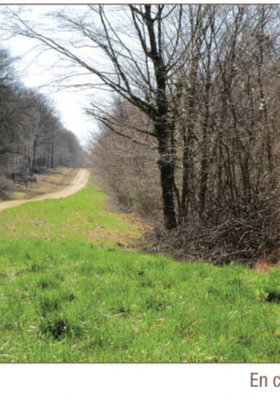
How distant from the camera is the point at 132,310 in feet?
11.4

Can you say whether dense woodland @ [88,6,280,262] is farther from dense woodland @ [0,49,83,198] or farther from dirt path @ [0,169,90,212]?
dirt path @ [0,169,90,212]

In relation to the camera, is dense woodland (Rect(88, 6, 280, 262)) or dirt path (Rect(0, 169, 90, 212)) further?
dirt path (Rect(0, 169, 90, 212))

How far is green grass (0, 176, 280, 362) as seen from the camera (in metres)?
2.68

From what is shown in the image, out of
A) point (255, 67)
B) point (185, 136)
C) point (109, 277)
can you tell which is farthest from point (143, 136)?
point (109, 277)

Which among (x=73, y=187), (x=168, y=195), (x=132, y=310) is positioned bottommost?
(x=132, y=310)

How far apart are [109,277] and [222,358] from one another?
7.20 feet

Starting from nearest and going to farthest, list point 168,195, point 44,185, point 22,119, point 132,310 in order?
point 132,310 → point 22,119 → point 168,195 → point 44,185

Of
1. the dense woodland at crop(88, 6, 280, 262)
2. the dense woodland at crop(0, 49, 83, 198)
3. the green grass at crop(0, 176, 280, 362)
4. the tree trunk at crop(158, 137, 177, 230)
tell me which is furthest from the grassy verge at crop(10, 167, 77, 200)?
the green grass at crop(0, 176, 280, 362)

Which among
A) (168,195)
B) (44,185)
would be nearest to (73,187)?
(44,185)

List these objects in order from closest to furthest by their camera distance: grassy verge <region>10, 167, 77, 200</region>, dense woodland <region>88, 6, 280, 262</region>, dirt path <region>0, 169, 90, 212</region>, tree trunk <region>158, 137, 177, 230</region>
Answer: dense woodland <region>88, 6, 280, 262</region>
tree trunk <region>158, 137, 177, 230</region>
grassy verge <region>10, 167, 77, 200</region>
dirt path <region>0, 169, 90, 212</region>

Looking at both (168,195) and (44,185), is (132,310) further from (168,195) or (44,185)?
(44,185)

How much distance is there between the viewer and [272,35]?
577cm

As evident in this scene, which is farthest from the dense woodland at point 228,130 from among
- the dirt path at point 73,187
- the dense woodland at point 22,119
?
the dirt path at point 73,187

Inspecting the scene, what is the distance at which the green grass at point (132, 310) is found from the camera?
8.80ft
